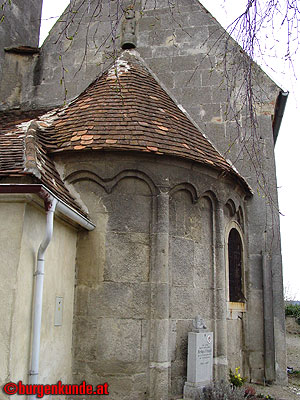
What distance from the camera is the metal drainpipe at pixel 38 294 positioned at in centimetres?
494

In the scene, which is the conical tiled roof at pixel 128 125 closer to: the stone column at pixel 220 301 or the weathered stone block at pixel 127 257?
the stone column at pixel 220 301

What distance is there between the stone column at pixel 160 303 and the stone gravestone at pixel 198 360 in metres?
0.39

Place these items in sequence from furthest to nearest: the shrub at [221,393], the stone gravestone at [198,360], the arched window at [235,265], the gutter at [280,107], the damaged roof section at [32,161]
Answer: the gutter at [280,107]
the arched window at [235,265]
the stone gravestone at [198,360]
the shrub at [221,393]
the damaged roof section at [32,161]

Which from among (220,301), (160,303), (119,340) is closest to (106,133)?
(160,303)

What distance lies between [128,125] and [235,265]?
11.9 feet

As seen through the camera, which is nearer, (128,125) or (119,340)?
(119,340)

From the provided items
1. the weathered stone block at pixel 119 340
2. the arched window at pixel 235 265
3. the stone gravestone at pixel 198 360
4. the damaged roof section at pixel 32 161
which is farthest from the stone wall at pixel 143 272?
the arched window at pixel 235 265

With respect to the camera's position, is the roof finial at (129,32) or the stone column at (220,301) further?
the roof finial at (129,32)

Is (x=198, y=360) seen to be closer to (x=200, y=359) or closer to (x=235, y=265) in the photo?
(x=200, y=359)

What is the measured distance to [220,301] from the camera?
23.6 feet

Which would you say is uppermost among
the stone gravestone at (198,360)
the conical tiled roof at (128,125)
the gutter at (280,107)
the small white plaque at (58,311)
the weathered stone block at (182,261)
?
the gutter at (280,107)

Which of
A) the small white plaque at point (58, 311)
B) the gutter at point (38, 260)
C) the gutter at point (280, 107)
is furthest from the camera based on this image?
the gutter at point (280, 107)

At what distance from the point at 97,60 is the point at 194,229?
546cm

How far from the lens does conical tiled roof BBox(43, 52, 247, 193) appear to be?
6.86 meters
